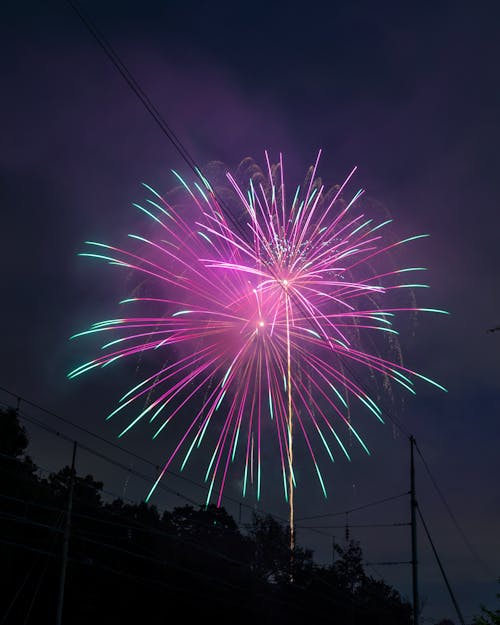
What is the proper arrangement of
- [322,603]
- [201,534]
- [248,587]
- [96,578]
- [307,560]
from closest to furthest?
[96,578] < [248,587] < [322,603] < [307,560] < [201,534]

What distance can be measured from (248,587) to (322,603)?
273 inches

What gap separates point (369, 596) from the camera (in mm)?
68562

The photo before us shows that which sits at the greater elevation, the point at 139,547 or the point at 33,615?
the point at 139,547

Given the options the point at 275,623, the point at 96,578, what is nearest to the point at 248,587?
the point at 275,623

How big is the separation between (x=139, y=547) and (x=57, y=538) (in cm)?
709

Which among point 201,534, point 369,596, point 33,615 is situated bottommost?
point 33,615

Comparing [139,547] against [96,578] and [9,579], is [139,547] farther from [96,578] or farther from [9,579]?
[9,579]

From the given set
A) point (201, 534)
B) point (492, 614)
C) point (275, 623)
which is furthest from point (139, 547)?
point (492, 614)

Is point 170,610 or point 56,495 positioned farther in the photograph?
point 56,495

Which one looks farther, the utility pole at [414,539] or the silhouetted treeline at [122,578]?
the silhouetted treeline at [122,578]

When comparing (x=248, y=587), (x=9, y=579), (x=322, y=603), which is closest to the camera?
(x=9, y=579)

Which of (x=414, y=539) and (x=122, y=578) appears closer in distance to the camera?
(x=414, y=539)

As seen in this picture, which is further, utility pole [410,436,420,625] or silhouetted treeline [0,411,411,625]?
silhouetted treeline [0,411,411,625]

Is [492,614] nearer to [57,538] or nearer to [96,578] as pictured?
[96,578]
